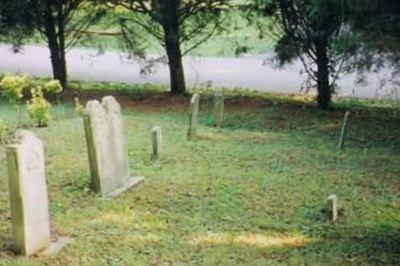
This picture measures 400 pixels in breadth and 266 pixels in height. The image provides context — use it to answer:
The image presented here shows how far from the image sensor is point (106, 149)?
7945 mm

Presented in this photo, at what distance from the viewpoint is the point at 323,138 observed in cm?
1314

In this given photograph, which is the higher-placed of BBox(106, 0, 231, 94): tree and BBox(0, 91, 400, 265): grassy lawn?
BBox(106, 0, 231, 94): tree

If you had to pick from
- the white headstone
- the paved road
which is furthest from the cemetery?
the paved road

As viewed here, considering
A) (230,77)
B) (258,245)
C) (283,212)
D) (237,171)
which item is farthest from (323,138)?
(230,77)

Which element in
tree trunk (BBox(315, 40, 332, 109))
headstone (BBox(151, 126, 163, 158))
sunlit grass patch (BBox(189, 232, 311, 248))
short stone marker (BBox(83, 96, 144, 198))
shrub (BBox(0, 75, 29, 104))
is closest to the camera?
sunlit grass patch (BBox(189, 232, 311, 248))

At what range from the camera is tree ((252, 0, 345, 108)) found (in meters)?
16.4

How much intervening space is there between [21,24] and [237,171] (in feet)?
34.5

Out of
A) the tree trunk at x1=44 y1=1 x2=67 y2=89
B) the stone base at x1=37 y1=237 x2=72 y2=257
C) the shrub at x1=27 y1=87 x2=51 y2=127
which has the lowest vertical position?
the stone base at x1=37 y1=237 x2=72 y2=257

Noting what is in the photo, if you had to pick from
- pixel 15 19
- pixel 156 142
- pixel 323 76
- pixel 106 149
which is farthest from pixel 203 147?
A: pixel 15 19

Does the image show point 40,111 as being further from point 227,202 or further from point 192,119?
point 227,202

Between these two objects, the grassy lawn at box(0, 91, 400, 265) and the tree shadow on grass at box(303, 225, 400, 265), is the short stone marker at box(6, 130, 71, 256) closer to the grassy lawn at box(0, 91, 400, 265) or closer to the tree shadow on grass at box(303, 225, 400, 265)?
the grassy lawn at box(0, 91, 400, 265)

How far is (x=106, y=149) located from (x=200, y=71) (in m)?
16.5

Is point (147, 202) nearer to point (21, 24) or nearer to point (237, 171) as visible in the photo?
point (237, 171)

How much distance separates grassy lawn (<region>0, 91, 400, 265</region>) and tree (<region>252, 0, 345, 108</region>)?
387 centimetres
